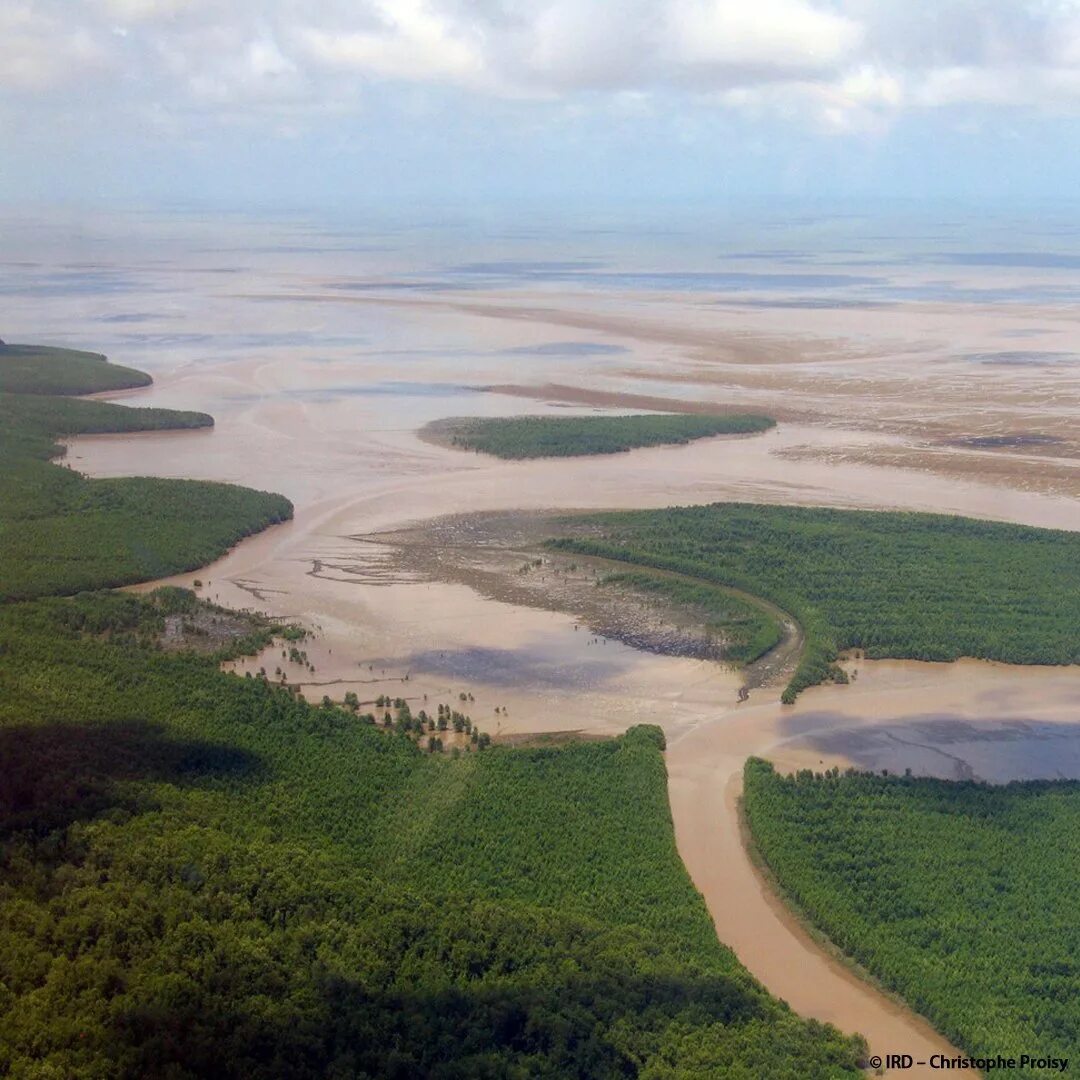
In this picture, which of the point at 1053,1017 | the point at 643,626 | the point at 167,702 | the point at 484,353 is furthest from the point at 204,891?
the point at 484,353

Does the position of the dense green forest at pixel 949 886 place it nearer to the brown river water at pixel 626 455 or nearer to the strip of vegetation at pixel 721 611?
the brown river water at pixel 626 455

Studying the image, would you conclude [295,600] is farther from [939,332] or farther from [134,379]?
[939,332]

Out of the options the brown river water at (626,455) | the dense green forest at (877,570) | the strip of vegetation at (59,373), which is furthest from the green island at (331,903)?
the strip of vegetation at (59,373)

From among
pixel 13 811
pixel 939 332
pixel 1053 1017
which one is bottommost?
pixel 1053 1017

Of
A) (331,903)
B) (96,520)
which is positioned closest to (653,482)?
(96,520)

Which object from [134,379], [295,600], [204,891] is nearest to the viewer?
[204,891]

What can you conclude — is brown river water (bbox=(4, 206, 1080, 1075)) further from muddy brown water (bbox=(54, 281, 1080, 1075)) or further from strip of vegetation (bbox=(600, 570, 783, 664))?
strip of vegetation (bbox=(600, 570, 783, 664))

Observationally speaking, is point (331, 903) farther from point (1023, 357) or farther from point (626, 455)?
point (1023, 357)
